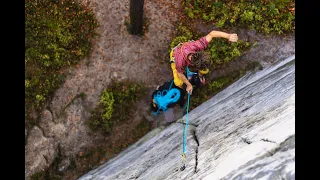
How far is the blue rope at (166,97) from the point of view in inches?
277

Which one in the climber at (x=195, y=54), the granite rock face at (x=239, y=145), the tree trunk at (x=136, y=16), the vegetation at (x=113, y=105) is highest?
the tree trunk at (x=136, y=16)

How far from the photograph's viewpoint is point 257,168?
271 centimetres

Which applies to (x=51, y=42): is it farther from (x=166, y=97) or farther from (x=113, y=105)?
(x=166, y=97)

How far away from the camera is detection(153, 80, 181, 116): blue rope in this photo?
704 cm

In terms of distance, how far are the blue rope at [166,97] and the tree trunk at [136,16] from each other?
6.88ft

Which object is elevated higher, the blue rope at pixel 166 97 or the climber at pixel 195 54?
the climber at pixel 195 54

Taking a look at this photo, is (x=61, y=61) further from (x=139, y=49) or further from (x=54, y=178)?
(x=54, y=178)

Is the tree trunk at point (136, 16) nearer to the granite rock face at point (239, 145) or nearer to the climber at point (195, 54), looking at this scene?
the climber at point (195, 54)

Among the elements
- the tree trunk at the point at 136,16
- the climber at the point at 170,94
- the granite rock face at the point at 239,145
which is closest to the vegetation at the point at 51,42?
the tree trunk at the point at 136,16

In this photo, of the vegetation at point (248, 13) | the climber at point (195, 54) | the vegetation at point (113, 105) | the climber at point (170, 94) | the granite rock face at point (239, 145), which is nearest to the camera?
the granite rock face at point (239, 145)

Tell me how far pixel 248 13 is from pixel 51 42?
20.0ft

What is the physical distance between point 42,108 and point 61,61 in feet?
4.86

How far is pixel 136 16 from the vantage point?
737cm

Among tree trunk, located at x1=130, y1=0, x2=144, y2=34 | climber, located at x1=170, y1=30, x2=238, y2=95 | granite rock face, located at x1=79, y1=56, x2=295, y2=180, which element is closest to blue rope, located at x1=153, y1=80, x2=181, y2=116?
climber, located at x1=170, y1=30, x2=238, y2=95
